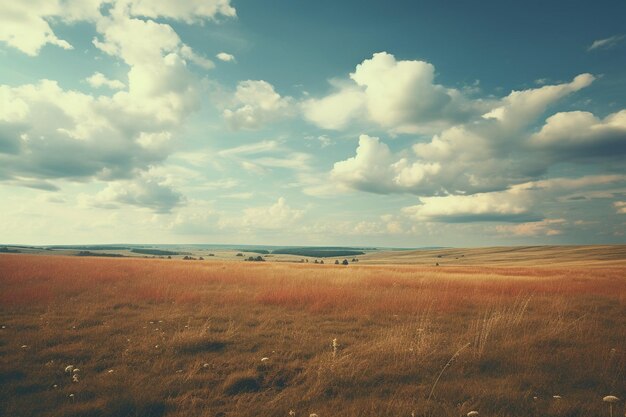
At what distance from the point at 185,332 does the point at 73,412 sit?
335 centimetres

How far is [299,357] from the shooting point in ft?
23.9

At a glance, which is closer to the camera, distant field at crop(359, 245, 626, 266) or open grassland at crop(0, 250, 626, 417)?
open grassland at crop(0, 250, 626, 417)

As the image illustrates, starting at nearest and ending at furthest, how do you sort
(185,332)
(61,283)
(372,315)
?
(185,332), (372,315), (61,283)

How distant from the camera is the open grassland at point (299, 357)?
539cm

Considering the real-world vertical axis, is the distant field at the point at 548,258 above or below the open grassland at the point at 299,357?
below

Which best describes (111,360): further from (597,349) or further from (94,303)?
(597,349)

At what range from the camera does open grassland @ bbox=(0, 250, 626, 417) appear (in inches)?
212

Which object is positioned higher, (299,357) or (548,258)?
(299,357)

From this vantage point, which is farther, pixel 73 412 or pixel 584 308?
pixel 584 308

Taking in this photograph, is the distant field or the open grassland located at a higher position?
the open grassland

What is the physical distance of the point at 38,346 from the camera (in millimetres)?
7656

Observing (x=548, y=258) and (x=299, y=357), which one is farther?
(x=548, y=258)

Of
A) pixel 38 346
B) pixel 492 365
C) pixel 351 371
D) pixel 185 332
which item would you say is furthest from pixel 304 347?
pixel 38 346

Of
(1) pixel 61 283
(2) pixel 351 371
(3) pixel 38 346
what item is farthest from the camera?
(1) pixel 61 283
